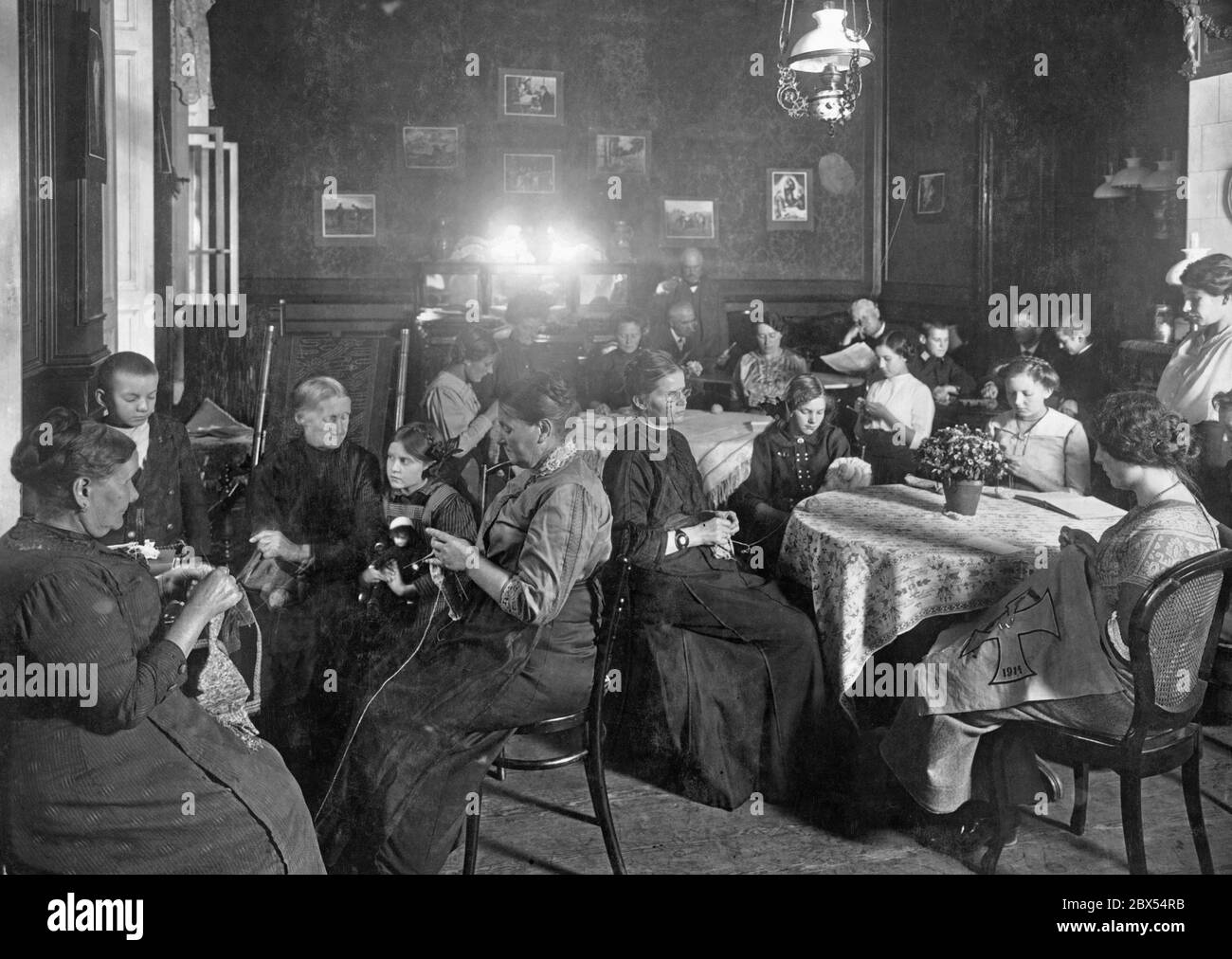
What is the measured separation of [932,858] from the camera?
337cm

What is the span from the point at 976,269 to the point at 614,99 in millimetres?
3764

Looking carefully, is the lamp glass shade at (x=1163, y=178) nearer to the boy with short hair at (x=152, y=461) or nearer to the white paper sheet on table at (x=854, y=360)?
the white paper sheet on table at (x=854, y=360)

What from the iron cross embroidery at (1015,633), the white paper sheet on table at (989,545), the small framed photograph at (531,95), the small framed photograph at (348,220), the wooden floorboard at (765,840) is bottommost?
the wooden floorboard at (765,840)

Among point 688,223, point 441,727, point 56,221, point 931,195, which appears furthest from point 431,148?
point 441,727

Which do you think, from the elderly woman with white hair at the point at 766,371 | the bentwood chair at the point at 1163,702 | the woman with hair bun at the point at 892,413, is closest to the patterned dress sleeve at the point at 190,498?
the bentwood chair at the point at 1163,702

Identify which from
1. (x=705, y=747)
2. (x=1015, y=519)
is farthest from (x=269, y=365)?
(x=1015, y=519)

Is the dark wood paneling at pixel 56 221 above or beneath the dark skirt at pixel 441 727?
above

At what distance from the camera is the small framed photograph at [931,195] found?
10336mm

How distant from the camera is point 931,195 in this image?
34.4 feet

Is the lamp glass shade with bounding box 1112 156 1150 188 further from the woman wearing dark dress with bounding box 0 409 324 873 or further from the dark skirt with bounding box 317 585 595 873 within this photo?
the woman wearing dark dress with bounding box 0 409 324 873

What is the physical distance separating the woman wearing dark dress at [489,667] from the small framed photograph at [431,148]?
8074 mm

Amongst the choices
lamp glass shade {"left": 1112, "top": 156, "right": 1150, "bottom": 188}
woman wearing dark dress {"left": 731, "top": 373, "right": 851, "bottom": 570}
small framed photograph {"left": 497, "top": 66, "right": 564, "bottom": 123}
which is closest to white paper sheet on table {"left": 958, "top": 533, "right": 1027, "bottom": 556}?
woman wearing dark dress {"left": 731, "top": 373, "right": 851, "bottom": 570}

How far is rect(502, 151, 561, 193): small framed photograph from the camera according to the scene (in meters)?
11.1

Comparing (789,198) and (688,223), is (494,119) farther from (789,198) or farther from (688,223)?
(789,198)
